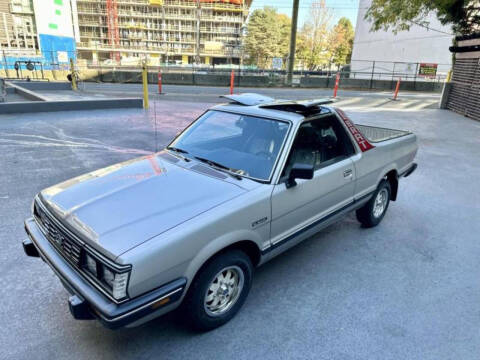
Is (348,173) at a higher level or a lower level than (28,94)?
higher

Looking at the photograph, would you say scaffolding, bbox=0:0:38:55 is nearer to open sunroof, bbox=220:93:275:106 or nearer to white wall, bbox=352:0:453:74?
white wall, bbox=352:0:453:74

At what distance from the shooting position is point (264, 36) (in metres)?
67.6

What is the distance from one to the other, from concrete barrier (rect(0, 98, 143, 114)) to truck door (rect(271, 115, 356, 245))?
10518 mm

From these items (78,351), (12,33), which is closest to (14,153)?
(78,351)

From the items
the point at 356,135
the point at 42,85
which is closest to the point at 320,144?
the point at 356,135

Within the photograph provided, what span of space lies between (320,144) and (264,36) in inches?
2754

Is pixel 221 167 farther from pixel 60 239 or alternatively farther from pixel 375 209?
pixel 375 209

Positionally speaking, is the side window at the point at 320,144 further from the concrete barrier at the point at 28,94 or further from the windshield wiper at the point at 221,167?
the concrete barrier at the point at 28,94

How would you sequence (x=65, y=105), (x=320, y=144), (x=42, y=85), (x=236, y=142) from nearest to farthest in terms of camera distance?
1. (x=236, y=142)
2. (x=320, y=144)
3. (x=65, y=105)
4. (x=42, y=85)

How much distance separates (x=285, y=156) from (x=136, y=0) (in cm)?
8768

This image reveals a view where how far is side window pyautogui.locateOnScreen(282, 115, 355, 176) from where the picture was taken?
3211 millimetres

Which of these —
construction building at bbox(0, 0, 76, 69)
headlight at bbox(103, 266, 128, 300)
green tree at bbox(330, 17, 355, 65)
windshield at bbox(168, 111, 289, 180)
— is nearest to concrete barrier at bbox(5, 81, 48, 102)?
windshield at bbox(168, 111, 289, 180)

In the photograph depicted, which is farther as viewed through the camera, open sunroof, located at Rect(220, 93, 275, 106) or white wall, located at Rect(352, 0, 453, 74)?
white wall, located at Rect(352, 0, 453, 74)

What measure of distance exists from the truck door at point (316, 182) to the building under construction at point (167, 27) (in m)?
76.6
